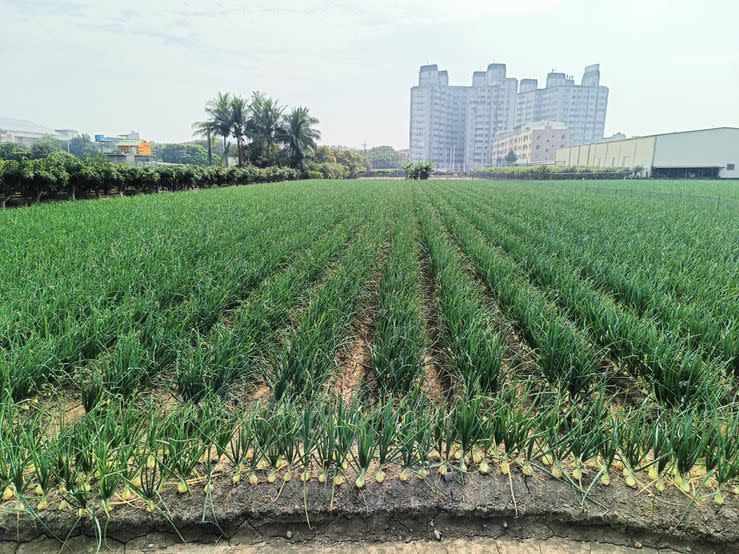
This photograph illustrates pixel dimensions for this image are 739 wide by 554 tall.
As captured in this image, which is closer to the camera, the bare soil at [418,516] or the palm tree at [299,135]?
the bare soil at [418,516]

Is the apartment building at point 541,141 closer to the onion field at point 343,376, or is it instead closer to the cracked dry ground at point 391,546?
the onion field at point 343,376

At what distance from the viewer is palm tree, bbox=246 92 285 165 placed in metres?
44.4

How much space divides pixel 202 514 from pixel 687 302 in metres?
4.33

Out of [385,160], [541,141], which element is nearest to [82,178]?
[541,141]

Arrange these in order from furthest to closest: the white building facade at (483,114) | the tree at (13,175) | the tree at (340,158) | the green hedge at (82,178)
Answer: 1. the white building facade at (483,114)
2. the tree at (340,158)
3. the green hedge at (82,178)
4. the tree at (13,175)

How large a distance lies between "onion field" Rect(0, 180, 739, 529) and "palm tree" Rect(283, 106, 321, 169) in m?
44.6

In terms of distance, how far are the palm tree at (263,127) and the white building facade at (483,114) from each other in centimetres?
8976

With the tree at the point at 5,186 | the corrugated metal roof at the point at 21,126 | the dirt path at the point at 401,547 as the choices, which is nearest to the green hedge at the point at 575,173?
the tree at the point at 5,186

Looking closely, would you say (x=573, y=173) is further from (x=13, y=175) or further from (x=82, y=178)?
(x=13, y=175)

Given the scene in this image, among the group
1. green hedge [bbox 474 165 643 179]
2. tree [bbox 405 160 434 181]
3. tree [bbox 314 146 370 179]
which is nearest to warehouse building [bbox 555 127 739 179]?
green hedge [bbox 474 165 643 179]

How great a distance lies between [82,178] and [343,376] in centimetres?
1494

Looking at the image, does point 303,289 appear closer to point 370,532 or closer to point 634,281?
point 370,532

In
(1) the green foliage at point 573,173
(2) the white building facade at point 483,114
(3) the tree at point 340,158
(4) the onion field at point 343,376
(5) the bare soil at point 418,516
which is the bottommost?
(5) the bare soil at point 418,516

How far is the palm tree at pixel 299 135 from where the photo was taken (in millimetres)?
47156
